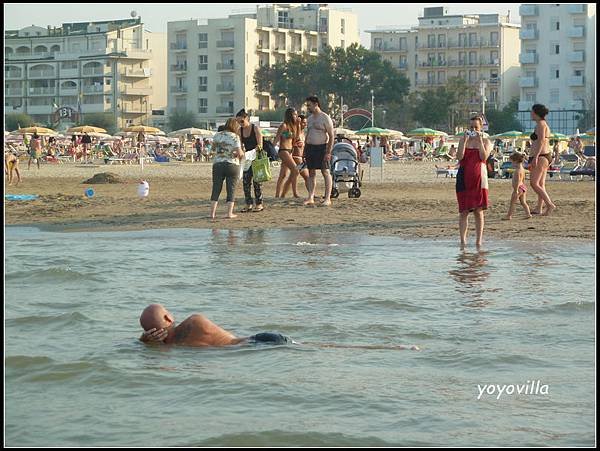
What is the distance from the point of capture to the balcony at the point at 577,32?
99.4 meters

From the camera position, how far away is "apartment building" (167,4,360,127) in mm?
109188

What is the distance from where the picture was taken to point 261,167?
15836mm

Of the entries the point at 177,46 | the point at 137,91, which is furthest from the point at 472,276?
the point at 137,91

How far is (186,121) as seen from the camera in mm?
106938

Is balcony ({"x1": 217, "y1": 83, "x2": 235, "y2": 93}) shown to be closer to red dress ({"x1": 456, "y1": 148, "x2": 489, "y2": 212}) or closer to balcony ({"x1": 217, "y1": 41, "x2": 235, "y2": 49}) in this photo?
balcony ({"x1": 217, "y1": 41, "x2": 235, "y2": 49})

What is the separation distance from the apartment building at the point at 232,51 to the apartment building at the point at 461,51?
899cm

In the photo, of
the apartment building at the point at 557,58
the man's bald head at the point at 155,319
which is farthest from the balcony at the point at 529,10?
the man's bald head at the point at 155,319

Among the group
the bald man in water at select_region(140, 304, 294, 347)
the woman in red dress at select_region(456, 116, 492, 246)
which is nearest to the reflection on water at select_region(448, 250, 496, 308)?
the woman in red dress at select_region(456, 116, 492, 246)

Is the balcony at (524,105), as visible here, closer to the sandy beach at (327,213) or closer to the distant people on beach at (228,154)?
the sandy beach at (327,213)

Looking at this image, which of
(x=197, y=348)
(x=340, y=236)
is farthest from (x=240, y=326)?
(x=340, y=236)

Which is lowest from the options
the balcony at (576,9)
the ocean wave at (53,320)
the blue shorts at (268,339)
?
the ocean wave at (53,320)

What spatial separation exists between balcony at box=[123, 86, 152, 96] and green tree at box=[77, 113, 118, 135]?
3.84 m

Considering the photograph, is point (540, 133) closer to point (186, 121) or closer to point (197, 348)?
point (197, 348)

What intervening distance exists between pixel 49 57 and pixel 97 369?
113187 millimetres
